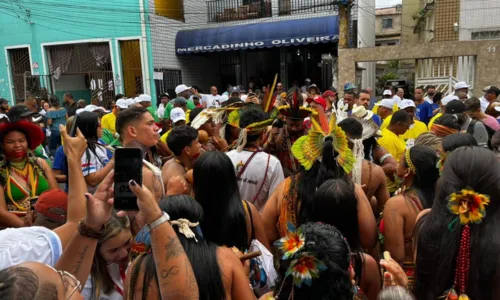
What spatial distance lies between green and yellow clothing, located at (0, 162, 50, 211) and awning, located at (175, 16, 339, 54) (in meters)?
13.0

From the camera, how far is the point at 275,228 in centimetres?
288

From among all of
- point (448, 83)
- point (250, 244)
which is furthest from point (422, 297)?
point (448, 83)

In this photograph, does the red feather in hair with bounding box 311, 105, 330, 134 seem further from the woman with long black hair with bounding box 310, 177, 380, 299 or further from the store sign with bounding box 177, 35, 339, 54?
the store sign with bounding box 177, 35, 339, 54

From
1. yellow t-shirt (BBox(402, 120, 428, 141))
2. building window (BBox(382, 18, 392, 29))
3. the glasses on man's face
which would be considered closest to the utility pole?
yellow t-shirt (BBox(402, 120, 428, 141))

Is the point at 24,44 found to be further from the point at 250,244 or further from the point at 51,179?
the point at 250,244

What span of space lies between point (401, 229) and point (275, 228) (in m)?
0.89

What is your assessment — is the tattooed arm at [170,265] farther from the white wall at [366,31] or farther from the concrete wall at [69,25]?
the white wall at [366,31]

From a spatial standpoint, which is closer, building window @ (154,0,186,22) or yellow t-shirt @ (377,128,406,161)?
yellow t-shirt @ (377,128,406,161)

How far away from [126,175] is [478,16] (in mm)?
14983

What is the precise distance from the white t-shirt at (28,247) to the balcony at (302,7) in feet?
51.0

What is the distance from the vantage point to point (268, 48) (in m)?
18.1

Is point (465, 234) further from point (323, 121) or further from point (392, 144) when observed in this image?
point (392, 144)

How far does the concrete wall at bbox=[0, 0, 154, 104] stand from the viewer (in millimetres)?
15773

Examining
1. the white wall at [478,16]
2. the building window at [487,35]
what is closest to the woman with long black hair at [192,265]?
the white wall at [478,16]
